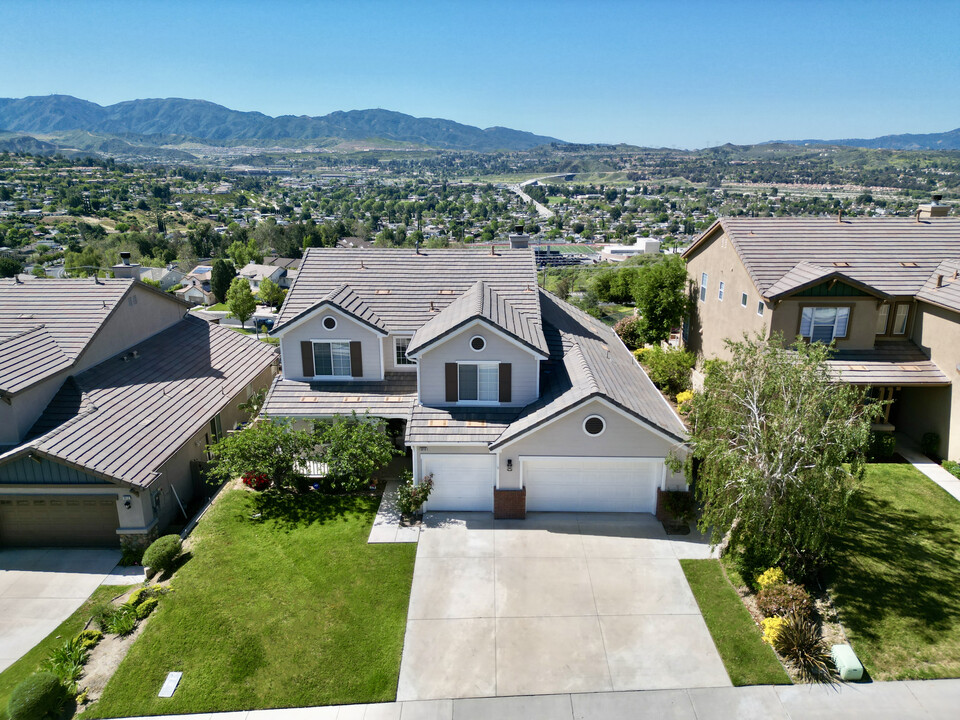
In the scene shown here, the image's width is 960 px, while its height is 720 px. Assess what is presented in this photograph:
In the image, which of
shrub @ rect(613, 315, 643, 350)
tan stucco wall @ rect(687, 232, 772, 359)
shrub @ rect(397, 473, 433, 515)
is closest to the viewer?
shrub @ rect(397, 473, 433, 515)

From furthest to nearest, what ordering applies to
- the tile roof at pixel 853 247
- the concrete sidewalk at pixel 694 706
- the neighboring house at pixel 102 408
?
1. the tile roof at pixel 853 247
2. the neighboring house at pixel 102 408
3. the concrete sidewalk at pixel 694 706

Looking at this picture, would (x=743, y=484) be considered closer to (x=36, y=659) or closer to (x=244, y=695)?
(x=244, y=695)

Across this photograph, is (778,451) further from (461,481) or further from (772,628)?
(461,481)

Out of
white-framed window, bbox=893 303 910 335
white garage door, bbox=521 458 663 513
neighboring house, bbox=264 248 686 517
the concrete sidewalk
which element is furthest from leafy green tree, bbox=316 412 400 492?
white-framed window, bbox=893 303 910 335

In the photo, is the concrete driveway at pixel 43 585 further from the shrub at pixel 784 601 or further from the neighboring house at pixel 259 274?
the neighboring house at pixel 259 274

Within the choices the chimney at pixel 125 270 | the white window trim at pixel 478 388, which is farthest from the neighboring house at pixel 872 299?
the chimney at pixel 125 270

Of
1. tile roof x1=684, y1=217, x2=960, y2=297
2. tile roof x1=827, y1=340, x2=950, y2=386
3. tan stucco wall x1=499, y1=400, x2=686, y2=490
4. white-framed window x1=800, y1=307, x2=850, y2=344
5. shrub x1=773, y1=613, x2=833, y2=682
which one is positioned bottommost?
shrub x1=773, y1=613, x2=833, y2=682

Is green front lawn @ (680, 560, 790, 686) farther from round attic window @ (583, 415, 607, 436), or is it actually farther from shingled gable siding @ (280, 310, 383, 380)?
shingled gable siding @ (280, 310, 383, 380)
